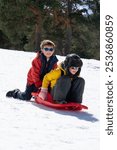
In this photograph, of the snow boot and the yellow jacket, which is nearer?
the yellow jacket

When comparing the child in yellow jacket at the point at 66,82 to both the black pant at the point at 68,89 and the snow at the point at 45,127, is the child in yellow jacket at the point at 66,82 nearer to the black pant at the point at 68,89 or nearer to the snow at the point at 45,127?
the black pant at the point at 68,89

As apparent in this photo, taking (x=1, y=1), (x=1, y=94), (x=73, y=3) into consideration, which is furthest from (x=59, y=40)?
(x=1, y=94)

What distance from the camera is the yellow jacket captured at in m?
6.16

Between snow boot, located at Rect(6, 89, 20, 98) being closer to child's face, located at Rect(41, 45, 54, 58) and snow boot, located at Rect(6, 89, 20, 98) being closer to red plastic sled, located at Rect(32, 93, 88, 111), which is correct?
red plastic sled, located at Rect(32, 93, 88, 111)

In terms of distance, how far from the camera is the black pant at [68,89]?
604 cm

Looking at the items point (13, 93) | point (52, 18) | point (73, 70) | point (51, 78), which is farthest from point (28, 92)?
point (52, 18)

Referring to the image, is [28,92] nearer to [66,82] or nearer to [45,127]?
[66,82]

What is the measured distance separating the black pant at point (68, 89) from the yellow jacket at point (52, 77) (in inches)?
3.9

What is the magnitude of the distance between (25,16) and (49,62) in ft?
68.5

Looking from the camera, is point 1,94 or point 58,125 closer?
point 58,125

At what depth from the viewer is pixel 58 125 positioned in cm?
514

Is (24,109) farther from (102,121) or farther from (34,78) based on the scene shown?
(102,121)

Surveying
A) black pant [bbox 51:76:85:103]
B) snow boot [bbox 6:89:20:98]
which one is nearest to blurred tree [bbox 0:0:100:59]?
snow boot [bbox 6:89:20:98]

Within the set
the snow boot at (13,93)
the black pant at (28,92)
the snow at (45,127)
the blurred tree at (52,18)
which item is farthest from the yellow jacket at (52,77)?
the blurred tree at (52,18)
